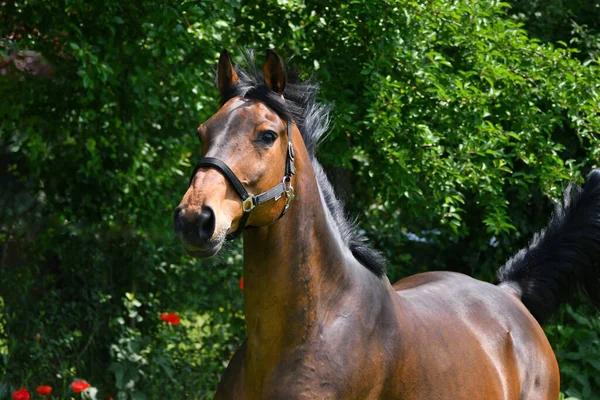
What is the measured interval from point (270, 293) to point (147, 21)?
305 cm

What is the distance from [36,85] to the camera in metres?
6.05

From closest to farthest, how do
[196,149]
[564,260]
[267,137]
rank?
1. [267,137]
2. [564,260]
3. [196,149]

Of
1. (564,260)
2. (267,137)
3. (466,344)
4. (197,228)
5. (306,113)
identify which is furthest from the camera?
(564,260)

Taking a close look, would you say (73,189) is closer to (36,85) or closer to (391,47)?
(36,85)

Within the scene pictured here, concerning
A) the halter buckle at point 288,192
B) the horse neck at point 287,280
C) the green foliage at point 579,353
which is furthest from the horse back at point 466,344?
the green foliage at point 579,353

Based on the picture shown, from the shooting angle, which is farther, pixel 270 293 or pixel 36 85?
pixel 36 85

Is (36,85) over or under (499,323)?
over

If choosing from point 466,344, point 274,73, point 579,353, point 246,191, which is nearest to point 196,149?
point 579,353

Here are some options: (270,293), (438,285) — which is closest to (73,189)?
(438,285)

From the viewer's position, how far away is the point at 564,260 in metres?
4.54

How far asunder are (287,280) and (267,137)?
0.49 metres

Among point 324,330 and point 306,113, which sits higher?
point 306,113

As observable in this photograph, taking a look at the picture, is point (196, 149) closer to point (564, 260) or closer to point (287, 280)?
point (564, 260)

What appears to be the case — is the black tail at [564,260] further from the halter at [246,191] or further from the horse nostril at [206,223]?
the horse nostril at [206,223]
